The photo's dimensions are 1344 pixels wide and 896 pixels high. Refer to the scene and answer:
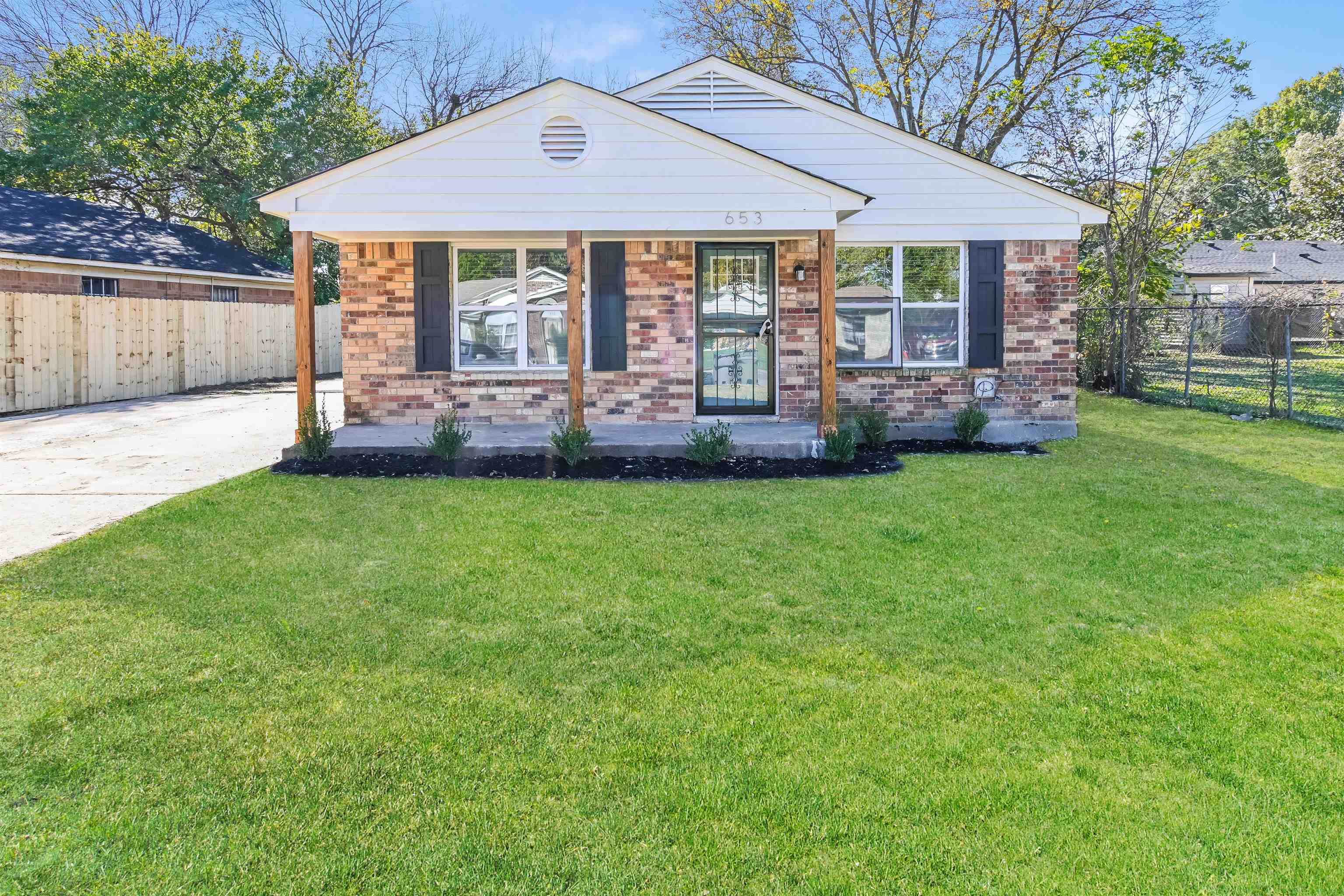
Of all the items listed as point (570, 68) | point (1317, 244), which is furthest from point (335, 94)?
Result: point (1317, 244)

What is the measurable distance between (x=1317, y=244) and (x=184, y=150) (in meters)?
40.1

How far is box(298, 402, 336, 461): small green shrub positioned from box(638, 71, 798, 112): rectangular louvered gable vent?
5.26 metres

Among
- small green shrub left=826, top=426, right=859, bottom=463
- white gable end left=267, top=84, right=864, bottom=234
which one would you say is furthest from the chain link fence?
white gable end left=267, top=84, right=864, bottom=234

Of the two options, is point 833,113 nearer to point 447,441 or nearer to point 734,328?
point 734,328

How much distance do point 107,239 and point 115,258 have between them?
1.37m

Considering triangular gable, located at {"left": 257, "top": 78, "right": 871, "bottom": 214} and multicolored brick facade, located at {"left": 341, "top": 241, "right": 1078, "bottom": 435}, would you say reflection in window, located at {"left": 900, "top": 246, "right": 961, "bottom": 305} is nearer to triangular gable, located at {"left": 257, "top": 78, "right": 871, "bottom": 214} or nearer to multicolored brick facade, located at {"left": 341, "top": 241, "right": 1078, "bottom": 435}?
multicolored brick facade, located at {"left": 341, "top": 241, "right": 1078, "bottom": 435}

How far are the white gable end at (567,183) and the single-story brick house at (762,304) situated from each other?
4.11ft

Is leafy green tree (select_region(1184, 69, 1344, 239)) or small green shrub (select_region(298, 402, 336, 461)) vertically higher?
leafy green tree (select_region(1184, 69, 1344, 239))

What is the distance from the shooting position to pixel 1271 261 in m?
33.1

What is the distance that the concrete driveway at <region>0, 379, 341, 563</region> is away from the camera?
6074mm

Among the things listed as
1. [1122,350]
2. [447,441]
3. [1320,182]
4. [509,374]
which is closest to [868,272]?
[509,374]

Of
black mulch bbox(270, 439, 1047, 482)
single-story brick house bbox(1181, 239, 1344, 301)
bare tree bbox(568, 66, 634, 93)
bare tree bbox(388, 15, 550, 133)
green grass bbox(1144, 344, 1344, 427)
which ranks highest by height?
bare tree bbox(388, 15, 550, 133)

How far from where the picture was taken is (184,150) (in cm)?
2353

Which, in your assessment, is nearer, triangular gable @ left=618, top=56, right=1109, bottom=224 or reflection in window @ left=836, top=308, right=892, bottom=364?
triangular gable @ left=618, top=56, right=1109, bottom=224
